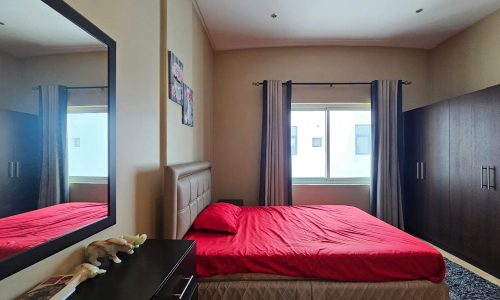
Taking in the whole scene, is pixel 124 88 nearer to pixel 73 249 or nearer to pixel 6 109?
pixel 6 109

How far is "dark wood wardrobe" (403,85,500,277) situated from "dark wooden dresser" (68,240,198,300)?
A: 3.00 metres

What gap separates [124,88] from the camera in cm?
129

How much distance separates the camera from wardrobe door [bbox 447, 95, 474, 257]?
2469mm

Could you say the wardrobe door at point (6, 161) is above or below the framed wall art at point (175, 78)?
below

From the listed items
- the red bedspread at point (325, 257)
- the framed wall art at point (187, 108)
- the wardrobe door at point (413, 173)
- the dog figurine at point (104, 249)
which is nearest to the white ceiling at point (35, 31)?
the dog figurine at point (104, 249)

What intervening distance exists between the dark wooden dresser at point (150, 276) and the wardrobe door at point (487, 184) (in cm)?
296

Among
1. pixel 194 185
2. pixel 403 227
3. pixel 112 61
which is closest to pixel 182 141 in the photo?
pixel 194 185

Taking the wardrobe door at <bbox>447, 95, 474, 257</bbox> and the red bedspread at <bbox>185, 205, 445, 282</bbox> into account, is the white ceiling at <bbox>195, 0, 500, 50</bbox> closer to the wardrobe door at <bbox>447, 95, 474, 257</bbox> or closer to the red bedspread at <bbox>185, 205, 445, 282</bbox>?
the wardrobe door at <bbox>447, 95, 474, 257</bbox>

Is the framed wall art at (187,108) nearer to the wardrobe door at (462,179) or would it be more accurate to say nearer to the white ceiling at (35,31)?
the white ceiling at (35,31)

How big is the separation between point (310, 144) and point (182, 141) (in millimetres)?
2279

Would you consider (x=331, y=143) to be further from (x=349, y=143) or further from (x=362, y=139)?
(x=362, y=139)

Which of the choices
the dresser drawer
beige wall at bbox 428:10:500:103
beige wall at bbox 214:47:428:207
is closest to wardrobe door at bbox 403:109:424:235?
beige wall at bbox 214:47:428:207

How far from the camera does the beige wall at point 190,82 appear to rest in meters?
1.91

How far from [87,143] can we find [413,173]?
12.9 feet
